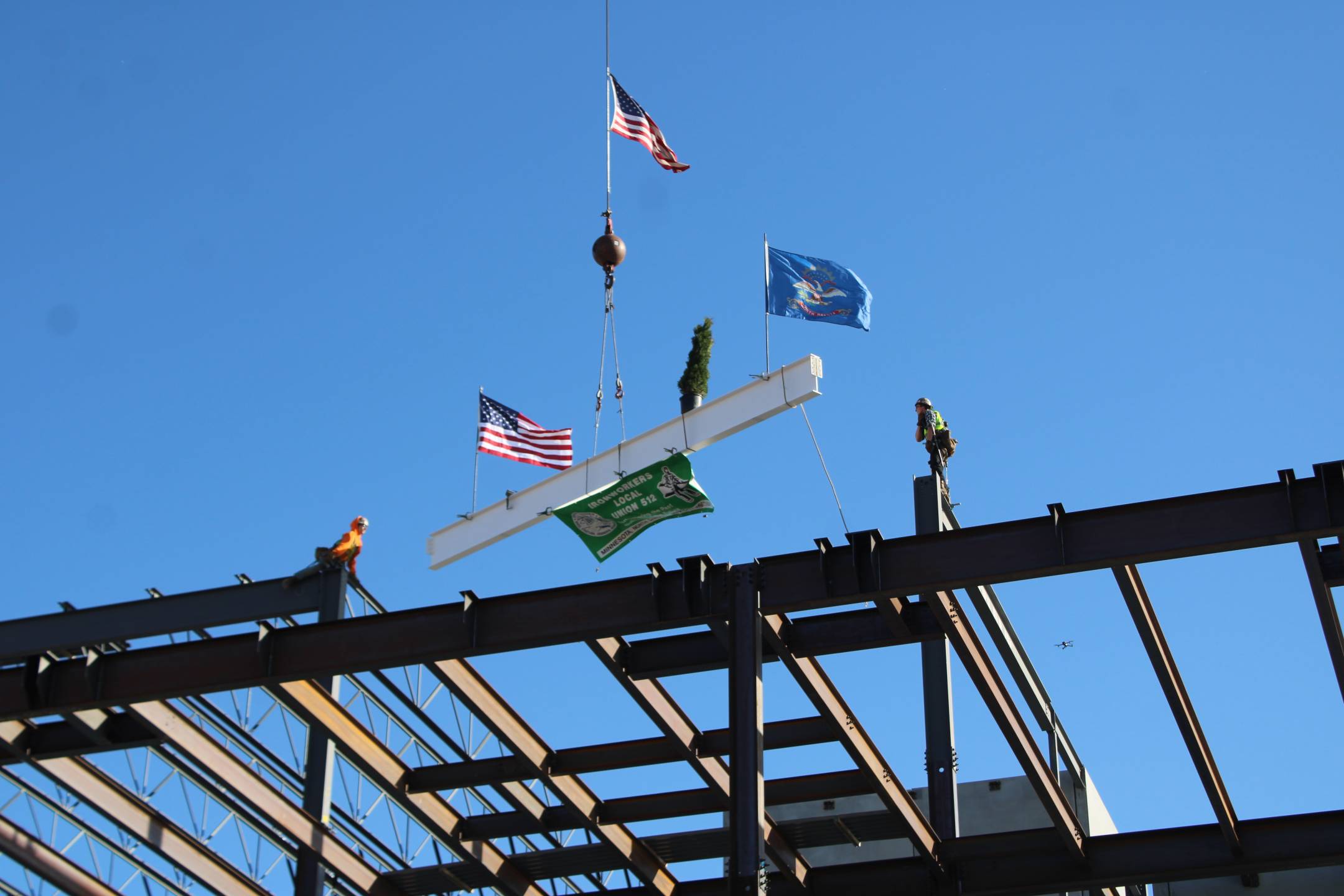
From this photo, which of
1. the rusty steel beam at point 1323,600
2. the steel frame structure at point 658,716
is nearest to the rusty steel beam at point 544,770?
the steel frame structure at point 658,716

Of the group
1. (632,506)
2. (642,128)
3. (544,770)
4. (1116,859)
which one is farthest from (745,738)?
(642,128)

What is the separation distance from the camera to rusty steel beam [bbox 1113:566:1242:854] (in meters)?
18.3

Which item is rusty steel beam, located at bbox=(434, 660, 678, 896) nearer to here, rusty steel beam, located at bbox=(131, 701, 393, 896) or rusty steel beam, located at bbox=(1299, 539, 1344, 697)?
rusty steel beam, located at bbox=(131, 701, 393, 896)

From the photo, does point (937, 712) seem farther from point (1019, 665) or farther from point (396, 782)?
point (396, 782)

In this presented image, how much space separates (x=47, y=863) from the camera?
21969mm

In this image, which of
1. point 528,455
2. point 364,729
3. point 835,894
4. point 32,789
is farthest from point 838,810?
point 32,789

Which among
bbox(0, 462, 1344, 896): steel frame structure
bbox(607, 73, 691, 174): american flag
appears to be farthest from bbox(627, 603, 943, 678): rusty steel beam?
bbox(607, 73, 691, 174): american flag

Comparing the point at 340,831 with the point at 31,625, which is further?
the point at 340,831

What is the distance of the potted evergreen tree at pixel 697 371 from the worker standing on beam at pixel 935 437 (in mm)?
3184

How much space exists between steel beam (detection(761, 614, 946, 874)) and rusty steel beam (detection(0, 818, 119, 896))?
9.69 m

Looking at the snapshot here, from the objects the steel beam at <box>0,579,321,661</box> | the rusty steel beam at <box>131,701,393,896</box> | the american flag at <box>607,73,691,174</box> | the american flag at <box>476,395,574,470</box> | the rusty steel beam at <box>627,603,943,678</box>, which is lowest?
the rusty steel beam at <box>131,701,393,896</box>

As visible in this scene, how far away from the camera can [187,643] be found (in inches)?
775

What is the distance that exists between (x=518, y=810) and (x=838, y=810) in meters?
7.03

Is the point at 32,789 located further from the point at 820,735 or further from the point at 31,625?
the point at 820,735
